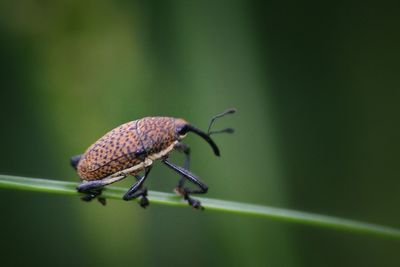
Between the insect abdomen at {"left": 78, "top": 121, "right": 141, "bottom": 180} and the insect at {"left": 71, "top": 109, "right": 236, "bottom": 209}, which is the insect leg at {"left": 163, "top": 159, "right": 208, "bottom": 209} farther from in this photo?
the insect abdomen at {"left": 78, "top": 121, "right": 141, "bottom": 180}

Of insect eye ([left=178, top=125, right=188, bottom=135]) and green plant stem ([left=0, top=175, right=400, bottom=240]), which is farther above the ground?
insect eye ([left=178, top=125, right=188, bottom=135])

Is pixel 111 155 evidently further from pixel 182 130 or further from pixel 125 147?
pixel 182 130

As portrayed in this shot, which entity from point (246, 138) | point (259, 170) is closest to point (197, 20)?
point (246, 138)

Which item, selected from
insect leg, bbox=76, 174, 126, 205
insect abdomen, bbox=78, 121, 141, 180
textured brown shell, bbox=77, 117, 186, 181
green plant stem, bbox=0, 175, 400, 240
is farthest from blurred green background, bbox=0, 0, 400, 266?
green plant stem, bbox=0, 175, 400, 240

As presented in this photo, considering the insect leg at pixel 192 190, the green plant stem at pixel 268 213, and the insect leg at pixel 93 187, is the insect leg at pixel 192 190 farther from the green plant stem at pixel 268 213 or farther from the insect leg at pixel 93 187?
the insect leg at pixel 93 187

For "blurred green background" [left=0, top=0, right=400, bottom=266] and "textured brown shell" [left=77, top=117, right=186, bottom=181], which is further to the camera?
"blurred green background" [left=0, top=0, right=400, bottom=266]

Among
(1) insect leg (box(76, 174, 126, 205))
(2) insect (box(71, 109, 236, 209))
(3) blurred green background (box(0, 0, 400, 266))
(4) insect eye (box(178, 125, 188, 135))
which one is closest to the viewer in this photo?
(1) insect leg (box(76, 174, 126, 205))

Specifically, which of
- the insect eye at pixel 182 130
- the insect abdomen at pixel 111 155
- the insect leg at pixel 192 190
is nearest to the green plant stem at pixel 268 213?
the insect leg at pixel 192 190

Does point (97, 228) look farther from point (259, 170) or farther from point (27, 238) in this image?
point (259, 170)
